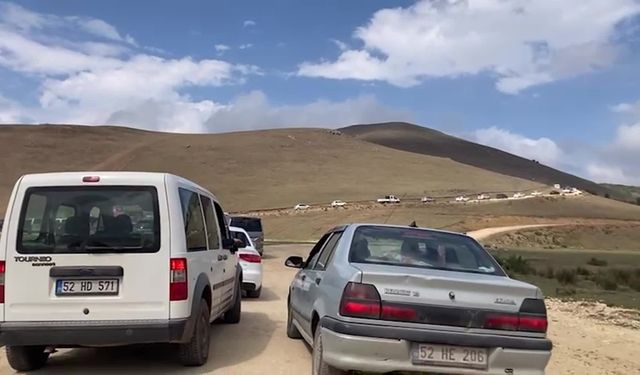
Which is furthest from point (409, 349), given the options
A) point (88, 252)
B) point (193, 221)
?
point (88, 252)

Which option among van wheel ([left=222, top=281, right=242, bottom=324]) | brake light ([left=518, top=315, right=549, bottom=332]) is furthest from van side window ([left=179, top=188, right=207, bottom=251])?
brake light ([left=518, top=315, right=549, bottom=332])

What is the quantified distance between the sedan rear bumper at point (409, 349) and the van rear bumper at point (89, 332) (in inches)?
76.6

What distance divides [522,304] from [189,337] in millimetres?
3286

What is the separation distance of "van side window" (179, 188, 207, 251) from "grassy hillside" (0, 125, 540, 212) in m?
77.0

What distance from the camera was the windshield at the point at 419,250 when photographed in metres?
6.80

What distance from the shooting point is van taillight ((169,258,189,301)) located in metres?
7.04

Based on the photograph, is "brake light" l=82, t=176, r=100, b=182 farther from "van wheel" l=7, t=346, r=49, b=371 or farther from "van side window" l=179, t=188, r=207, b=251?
"van wheel" l=7, t=346, r=49, b=371

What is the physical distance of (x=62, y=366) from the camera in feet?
25.8

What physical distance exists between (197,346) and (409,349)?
8.82 feet

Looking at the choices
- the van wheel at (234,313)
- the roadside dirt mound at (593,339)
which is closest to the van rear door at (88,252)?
the van wheel at (234,313)

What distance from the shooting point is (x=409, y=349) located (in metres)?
5.89

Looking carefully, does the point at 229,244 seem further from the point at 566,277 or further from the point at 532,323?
the point at 566,277

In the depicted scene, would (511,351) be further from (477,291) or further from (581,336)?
(581,336)

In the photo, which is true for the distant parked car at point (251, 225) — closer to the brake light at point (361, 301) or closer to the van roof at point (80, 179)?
the van roof at point (80, 179)
